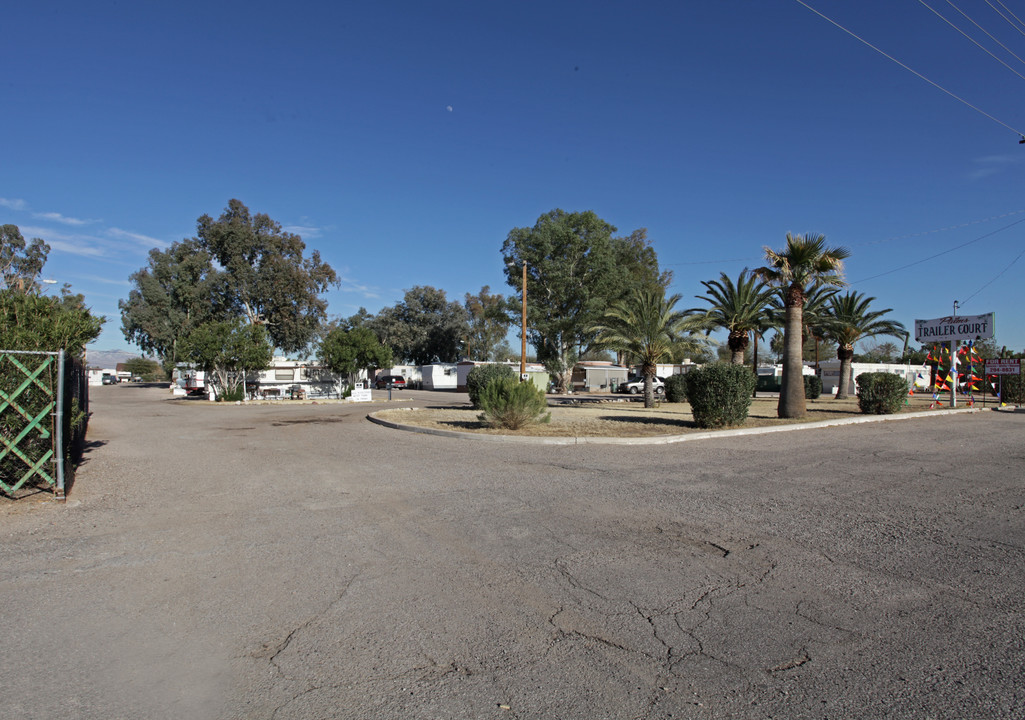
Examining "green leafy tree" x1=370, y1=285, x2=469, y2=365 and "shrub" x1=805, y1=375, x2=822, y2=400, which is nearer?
"shrub" x1=805, y1=375, x2=822, y2=400

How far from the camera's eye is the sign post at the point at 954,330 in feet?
87.6

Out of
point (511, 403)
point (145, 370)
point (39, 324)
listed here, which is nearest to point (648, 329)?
point (511, 403)

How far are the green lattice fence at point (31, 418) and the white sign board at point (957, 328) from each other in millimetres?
32246

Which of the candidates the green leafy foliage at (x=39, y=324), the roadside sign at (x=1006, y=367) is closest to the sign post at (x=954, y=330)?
the roadside sign at (x=1006, y=367)

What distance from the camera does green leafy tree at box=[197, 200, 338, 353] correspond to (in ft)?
172

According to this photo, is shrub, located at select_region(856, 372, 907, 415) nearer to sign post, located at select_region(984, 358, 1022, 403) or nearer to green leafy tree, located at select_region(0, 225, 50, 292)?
sign post, located at select_region(984, 358, 1022, 403)

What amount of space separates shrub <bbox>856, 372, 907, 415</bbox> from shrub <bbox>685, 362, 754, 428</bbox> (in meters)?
8.41

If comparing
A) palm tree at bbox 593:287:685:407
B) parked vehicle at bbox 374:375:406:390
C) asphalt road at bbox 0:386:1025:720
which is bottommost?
asphalt road at bbox 0:386:1025:720

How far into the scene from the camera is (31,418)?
287 inches

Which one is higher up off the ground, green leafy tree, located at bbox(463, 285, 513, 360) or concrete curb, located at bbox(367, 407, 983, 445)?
green leafy tree, located at bbox(463, 285, 513, 360)

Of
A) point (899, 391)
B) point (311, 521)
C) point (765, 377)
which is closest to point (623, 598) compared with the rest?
point (311, 521)

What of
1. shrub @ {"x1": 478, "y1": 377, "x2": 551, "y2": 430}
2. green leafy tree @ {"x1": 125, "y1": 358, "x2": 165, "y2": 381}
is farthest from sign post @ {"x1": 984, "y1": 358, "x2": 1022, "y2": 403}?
green leafy tree @ {"x1": 125, "y1": 358, "x2": 165, "y2": 381}

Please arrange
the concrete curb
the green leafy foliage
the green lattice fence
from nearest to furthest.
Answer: the green lattice fence < the green leafy foliage < the concrete curb

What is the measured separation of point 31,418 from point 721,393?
45.7 feet
